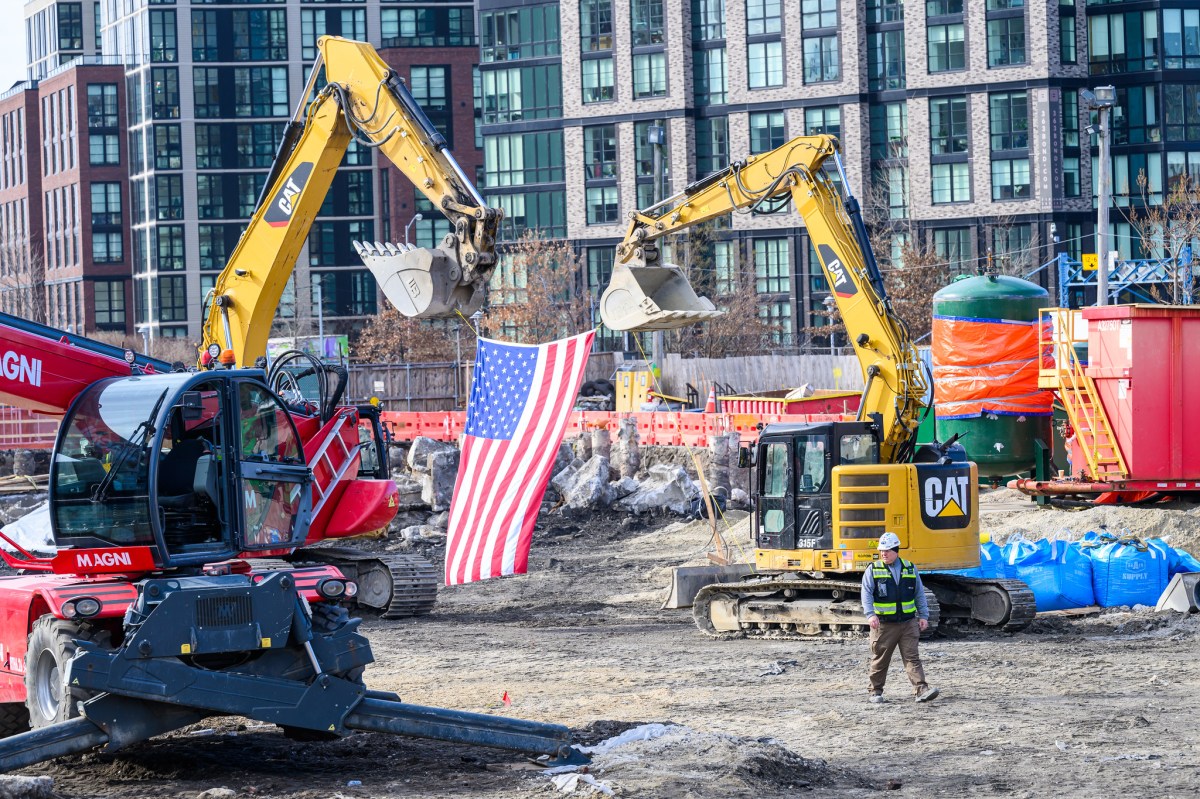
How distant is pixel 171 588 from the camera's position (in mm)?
10992

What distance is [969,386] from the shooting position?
108 ft

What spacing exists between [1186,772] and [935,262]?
167 ft

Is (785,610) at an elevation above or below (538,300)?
below

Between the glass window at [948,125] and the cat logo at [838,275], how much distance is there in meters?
52.1

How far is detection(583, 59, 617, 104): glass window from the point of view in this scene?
7602 centimetres

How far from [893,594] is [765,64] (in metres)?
61.3

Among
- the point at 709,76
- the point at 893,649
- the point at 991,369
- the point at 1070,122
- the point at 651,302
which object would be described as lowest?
the point at 893,649

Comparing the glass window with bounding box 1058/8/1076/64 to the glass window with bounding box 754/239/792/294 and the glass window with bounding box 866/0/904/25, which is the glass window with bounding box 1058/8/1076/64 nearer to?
the glass window with bounding box 866/0/904/25

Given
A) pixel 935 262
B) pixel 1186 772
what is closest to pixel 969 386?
pixel 1186 772

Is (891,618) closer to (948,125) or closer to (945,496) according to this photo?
(945,496)

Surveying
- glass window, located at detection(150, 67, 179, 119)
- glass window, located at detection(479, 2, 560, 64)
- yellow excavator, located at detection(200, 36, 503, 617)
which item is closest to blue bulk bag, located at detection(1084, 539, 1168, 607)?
yellow excavator, located at detection(200, 36, 503, 617)

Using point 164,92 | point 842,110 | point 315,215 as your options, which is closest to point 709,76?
point 842,110

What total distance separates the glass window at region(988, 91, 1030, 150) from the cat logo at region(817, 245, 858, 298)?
51.9 meters

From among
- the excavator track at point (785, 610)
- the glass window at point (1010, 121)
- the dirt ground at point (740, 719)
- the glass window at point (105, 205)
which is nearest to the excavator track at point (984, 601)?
the dirt ground at point (740, 719)
